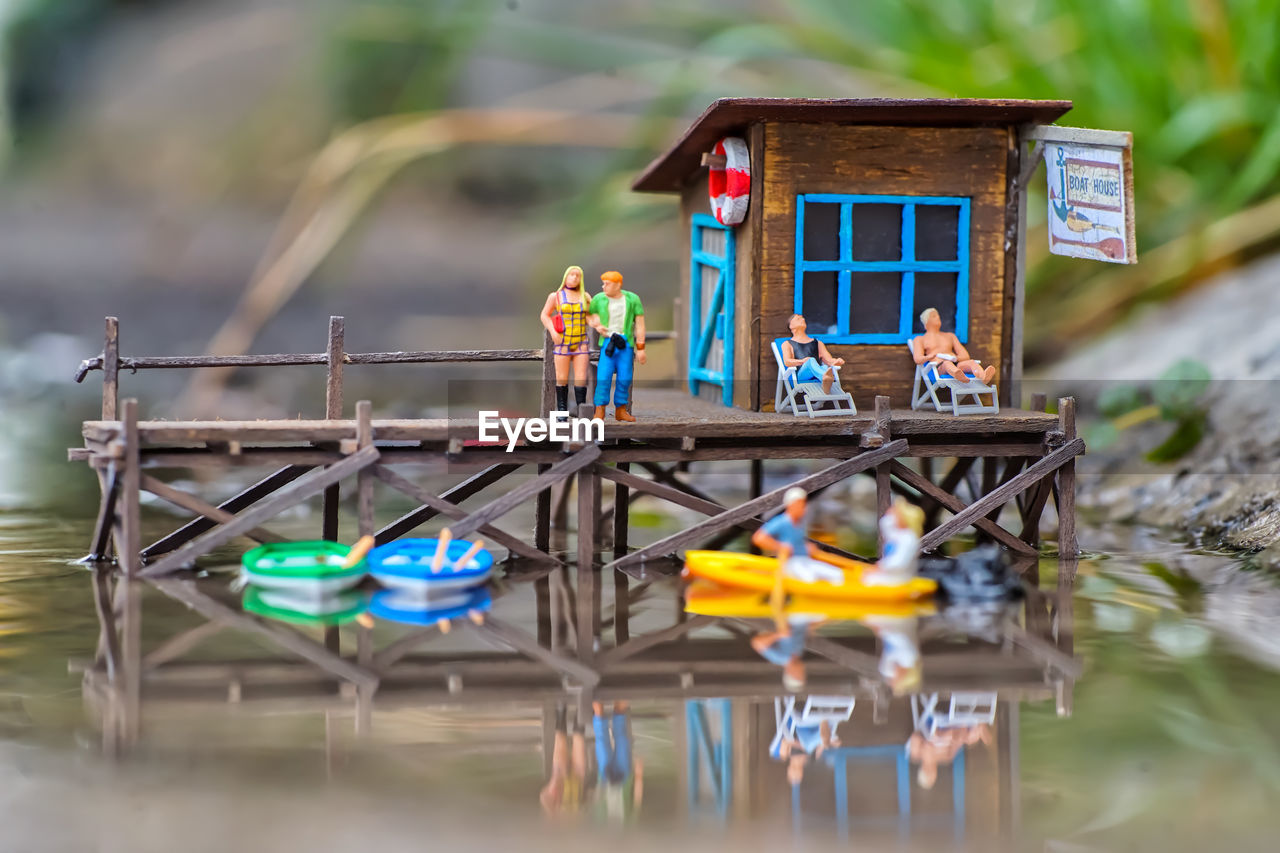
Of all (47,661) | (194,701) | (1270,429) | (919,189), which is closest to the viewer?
(194,701)

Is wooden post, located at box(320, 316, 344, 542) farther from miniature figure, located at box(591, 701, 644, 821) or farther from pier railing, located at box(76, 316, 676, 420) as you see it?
miniature figure, located at box(591, 701, 644, 821)

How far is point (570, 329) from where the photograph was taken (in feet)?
40.2

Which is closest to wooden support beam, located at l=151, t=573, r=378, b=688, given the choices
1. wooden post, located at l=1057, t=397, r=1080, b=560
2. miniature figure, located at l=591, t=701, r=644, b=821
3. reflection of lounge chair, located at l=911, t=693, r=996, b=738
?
miniature figure, located at l=591, t=701, r=644, b=821

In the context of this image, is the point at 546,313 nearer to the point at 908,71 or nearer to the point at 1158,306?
the point at 908,71

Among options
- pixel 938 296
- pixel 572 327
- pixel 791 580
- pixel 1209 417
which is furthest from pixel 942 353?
pixel 1209 417

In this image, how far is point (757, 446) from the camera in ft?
42.1

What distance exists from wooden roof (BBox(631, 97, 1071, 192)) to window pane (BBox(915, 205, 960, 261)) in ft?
2.47

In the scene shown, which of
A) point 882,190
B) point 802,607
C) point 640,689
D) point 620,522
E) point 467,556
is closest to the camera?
point 640,689

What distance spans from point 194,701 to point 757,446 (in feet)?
18.0

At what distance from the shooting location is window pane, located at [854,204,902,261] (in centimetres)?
1323

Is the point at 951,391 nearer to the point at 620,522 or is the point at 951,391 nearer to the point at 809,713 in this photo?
the point at 620,522

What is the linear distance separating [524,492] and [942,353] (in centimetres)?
390

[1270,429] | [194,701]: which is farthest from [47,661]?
[1270,429]

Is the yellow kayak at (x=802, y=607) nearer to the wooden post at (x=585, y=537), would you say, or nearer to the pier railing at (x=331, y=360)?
the wooden post at (x=585, y=537)
